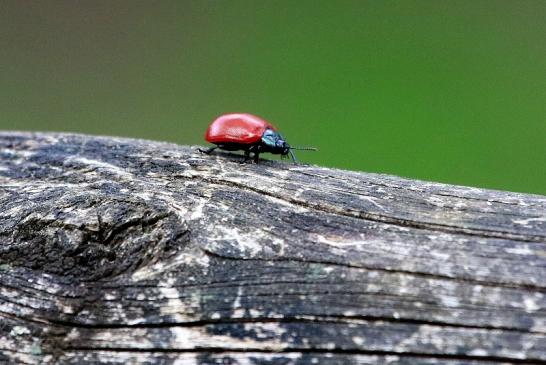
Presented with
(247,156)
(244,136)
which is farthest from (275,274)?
(244,136)

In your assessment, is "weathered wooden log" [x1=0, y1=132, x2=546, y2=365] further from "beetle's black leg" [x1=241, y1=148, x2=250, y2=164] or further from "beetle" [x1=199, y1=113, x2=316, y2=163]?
"beetle" [x1=199, y1=113, x2=316, y2=163]

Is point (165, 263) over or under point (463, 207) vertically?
under

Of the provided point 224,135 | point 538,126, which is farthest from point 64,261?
point 538,126

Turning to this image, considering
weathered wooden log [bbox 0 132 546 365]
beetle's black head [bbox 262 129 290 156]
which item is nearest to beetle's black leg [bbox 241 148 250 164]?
beetle's black head [bbox 262 129 290 156]

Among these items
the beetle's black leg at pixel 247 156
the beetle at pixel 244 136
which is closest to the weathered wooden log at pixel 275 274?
the beetle's black leg at pixel 247 156

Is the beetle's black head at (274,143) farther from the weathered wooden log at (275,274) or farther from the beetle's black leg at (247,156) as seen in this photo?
the weathered wooden log at (275,274)

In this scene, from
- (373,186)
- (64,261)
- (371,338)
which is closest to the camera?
(371,338)

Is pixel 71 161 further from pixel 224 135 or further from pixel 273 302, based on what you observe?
pixel 273 302

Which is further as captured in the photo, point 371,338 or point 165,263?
point 165,263
